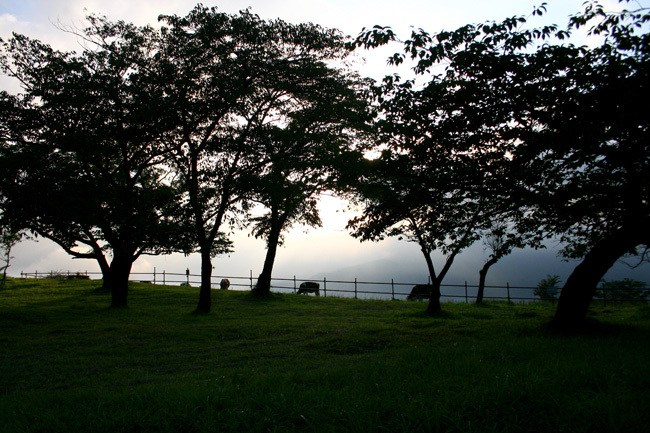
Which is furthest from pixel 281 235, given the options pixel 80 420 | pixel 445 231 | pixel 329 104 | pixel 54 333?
pixel 80 420

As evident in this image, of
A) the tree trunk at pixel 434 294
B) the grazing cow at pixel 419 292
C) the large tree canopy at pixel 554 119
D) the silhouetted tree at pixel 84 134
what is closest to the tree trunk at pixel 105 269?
the silhouetted tree at pixel 84 134

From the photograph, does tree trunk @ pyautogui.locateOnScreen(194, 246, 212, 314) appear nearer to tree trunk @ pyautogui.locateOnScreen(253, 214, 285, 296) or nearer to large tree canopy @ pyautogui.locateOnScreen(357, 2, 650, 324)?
tree trunk @ pyautogui.locateOnScreen(253, 214, 285, 296)

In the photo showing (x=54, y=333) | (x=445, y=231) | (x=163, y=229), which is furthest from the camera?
(x=163, y=229)

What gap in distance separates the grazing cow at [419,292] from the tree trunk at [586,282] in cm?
2131

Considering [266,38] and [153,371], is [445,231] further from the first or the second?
[266,38]

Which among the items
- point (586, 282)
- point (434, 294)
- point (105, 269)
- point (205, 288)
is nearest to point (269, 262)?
point (205, 288)

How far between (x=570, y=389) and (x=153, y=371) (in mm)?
6765

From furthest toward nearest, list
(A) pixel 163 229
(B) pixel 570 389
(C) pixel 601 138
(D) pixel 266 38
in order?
(D) pixel 266 38, (A) pixel 163 229, (C) pixel 601 138, (B) pixel 570 389

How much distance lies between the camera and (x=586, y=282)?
420 inches

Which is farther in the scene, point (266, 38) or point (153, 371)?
point (266, 38)

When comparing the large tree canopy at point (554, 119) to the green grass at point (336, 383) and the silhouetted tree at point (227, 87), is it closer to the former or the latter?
the green grass at point (336, 383)

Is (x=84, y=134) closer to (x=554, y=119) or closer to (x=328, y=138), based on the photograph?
(x=328, y=138)

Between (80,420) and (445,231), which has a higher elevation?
(445,231)

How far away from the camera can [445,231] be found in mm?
11820
